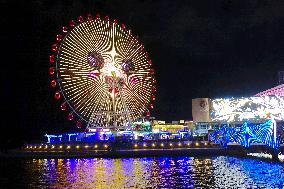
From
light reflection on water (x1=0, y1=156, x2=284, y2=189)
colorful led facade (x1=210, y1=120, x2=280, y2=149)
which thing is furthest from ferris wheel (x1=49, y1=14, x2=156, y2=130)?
light reflection on water (x1=0, y1=156, x2=284, y2=189)

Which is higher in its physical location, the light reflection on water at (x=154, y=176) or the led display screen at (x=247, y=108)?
the led display screen at (x=247, y=108)

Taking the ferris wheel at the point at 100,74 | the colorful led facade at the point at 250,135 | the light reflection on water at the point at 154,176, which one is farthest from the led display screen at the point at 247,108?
the light reflection on water at the point at 154,176

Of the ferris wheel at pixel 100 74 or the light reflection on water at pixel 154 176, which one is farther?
the ferris wheel at pixel 100 74

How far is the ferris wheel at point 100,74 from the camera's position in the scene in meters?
57.8

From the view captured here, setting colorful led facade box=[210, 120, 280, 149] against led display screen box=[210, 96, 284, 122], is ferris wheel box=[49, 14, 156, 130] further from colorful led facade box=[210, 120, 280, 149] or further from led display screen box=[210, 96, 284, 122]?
led display screen box=[210, 96, 284, 122]

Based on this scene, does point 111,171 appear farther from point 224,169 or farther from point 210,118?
point 210,118

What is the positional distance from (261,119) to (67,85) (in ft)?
144

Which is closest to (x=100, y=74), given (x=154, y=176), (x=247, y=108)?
(x=154, y=176)

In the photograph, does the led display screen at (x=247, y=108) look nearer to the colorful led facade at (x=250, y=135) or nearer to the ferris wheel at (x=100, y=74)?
the colorful led facade at (x=250, y=135)

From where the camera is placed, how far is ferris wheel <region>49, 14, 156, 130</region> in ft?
190

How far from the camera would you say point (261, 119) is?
8875 centimetres

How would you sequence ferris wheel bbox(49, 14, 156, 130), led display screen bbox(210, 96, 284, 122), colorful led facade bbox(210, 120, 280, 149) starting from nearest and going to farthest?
colorful led facade bbox(210, 120, 280, 149), ferris wheel bbox(49, 14, 156, 130), led display screen bbox(210, 96, 284, 122)

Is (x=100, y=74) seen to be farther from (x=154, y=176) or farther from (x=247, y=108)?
(x=247, y=108)

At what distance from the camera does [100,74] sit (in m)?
61.8
